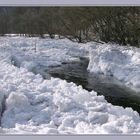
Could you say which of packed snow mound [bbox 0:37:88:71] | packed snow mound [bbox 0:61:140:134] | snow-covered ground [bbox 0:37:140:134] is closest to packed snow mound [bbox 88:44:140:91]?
snow-covered ground [bbox 0:37:140:134]

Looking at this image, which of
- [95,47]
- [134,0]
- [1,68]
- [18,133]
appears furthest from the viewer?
[95,47]

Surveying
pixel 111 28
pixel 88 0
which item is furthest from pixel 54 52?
pixel 88 0

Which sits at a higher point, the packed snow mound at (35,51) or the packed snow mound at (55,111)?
the packed snow mound at (35,51)

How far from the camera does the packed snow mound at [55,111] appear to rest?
2963mm

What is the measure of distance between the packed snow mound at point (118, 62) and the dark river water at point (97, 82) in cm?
7

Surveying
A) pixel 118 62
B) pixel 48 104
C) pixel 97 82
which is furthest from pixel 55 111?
pixel 118 62

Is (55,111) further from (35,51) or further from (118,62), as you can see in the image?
(118,62)

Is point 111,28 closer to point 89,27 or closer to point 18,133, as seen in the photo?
point 89,27

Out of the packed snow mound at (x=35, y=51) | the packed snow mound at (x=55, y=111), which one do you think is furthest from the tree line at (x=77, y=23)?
the packed snow mound at (x=55, y=111)

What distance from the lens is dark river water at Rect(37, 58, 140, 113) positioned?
361 centimetres

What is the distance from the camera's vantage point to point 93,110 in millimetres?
3201

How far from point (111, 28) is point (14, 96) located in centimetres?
99

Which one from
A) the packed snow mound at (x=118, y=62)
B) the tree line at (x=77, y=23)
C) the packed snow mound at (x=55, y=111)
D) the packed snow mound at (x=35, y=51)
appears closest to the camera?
the packed snow mound at (x=55, y=111)

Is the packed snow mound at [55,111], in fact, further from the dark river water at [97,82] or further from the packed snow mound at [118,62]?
the packed snow mound at [118,62]
